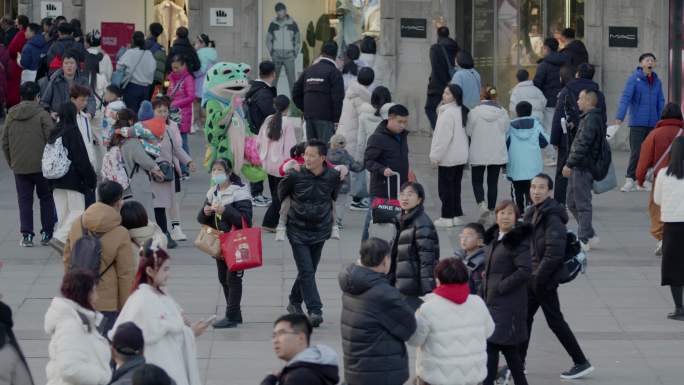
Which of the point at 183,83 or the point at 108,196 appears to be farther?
the point at 183,83

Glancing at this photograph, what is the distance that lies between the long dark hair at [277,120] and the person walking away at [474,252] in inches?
246

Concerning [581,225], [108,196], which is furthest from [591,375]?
[581,225]

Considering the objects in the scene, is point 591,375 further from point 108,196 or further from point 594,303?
point 108,196

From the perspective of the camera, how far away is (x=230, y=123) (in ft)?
52.2

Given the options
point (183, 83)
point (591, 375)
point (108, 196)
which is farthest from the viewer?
point (183, 83)

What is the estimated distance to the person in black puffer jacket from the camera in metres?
10.7

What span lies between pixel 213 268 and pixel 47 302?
2126mm

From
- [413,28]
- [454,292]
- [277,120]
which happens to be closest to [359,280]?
[454,292]

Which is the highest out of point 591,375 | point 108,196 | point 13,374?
point 108,196

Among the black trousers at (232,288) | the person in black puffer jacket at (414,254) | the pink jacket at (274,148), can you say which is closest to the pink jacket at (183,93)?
the pink jacket at (274,148)

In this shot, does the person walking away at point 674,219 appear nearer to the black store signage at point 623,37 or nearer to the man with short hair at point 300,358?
the man with short hair at point 300,358

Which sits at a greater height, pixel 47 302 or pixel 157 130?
pixel 157 130

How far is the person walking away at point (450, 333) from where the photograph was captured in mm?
9039

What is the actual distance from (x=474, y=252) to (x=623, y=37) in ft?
49.3
